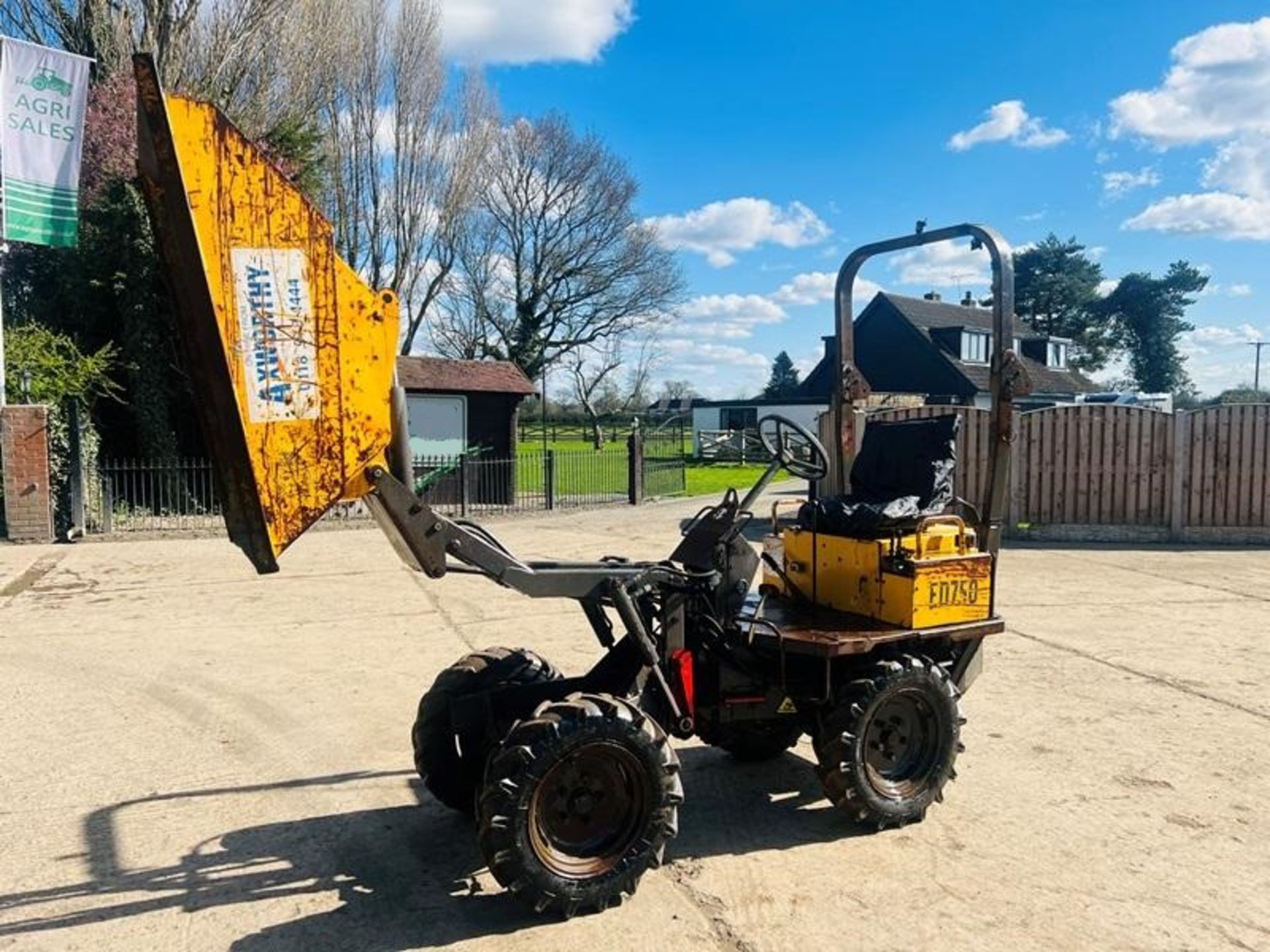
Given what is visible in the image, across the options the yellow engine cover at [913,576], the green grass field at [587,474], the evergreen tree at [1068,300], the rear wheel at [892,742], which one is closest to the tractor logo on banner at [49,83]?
the green grass field at [587,474]

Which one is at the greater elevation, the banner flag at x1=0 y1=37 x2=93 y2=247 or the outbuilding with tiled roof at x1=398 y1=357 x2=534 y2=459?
the banner flag at x1=0 y1=37 x2=93 y2=247

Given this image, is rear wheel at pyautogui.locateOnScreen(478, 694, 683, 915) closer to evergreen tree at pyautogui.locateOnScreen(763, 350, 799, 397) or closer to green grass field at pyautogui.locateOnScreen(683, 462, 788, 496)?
green grass field at pyautogui.locateOnScreen(683, 462, 788, 496)

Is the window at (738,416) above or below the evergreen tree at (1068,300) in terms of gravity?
below

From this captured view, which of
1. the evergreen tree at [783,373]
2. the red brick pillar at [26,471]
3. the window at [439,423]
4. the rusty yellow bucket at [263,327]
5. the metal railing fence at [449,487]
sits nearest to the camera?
the rusty yellow bucket at [263,327]

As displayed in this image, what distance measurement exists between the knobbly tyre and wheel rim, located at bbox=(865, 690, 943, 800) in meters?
0.01

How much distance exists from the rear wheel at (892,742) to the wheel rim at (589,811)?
102 centimetres

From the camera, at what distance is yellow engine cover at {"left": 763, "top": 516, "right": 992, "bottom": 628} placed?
435 cm

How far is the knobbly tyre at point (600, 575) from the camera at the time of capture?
307 cm

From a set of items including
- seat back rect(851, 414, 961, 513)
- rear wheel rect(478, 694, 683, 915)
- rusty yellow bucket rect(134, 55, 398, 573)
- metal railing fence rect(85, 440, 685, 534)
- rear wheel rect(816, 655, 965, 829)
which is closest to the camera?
rusty yellow bucket rect(134, 55, 398, 573)

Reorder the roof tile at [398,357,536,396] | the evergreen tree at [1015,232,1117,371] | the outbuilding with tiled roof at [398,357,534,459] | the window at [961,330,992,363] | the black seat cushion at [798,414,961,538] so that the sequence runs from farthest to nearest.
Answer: the evergreen tree at [1015,232,1117,371] → the window at [961,330,992,363] → the outbuilding with tiled roof at [398,357,534,459] → the roof tile at [398,357,536,396] → the black seat cushion at [798,414,961,538]

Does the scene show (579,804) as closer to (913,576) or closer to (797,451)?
(913,576)

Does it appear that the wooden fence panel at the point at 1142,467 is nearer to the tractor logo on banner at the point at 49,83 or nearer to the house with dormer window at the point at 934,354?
the tractor logo on banner at the point at 49,83

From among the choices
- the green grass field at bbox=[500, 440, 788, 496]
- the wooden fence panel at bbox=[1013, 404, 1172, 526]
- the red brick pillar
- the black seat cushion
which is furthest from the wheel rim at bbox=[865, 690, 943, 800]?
the red brick pillar

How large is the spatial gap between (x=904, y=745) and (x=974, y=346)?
42088mm
